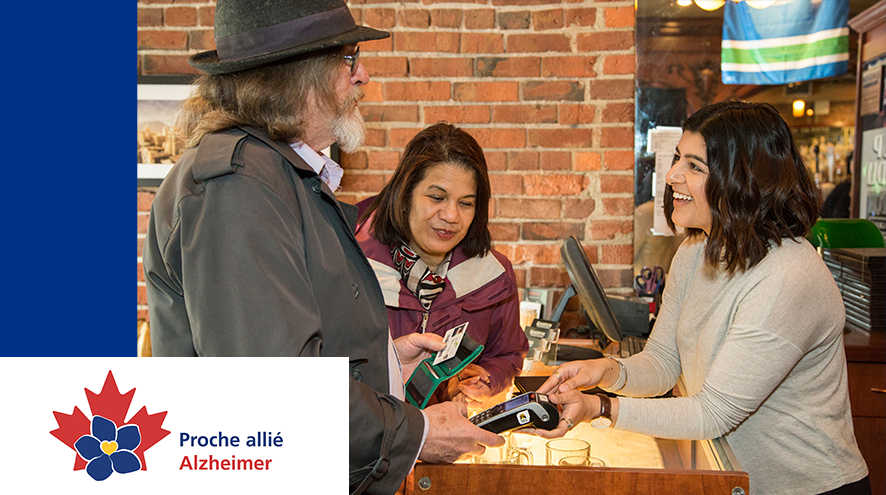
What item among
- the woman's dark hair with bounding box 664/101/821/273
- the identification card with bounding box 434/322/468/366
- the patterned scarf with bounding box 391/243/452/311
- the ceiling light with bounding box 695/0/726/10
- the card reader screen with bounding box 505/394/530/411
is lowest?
the card reader screen with bounding box 505/394/530/411

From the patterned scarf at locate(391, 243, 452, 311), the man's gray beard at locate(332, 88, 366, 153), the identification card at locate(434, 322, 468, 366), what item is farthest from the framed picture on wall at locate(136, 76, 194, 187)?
the identification card at locate(434, 322, 468, 366)

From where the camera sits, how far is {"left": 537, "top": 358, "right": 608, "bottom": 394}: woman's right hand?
151 centimetres

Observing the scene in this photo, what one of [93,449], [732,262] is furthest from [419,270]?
[93,449]

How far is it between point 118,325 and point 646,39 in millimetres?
2367

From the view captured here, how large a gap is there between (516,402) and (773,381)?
0.52 m

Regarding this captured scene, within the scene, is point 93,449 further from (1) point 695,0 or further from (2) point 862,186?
(2) point 862,186

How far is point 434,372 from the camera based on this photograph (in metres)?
1.45

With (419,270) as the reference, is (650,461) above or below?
below

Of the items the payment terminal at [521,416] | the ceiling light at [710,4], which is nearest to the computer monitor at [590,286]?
the payment terminal at [521,416]

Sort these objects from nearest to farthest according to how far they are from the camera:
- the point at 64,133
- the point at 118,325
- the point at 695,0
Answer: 1. the point at 64,133
2. the point at 118,325
3. the point at 695,0

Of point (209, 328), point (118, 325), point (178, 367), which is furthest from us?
point (118, 325)

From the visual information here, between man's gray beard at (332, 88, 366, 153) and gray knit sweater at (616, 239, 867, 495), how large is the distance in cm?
78

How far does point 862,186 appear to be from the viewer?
8.93 feet

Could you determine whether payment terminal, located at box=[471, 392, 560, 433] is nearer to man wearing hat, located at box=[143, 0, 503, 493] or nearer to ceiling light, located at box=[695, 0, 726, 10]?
man wearing hat, located at box=[143, 0, 503, 493]
